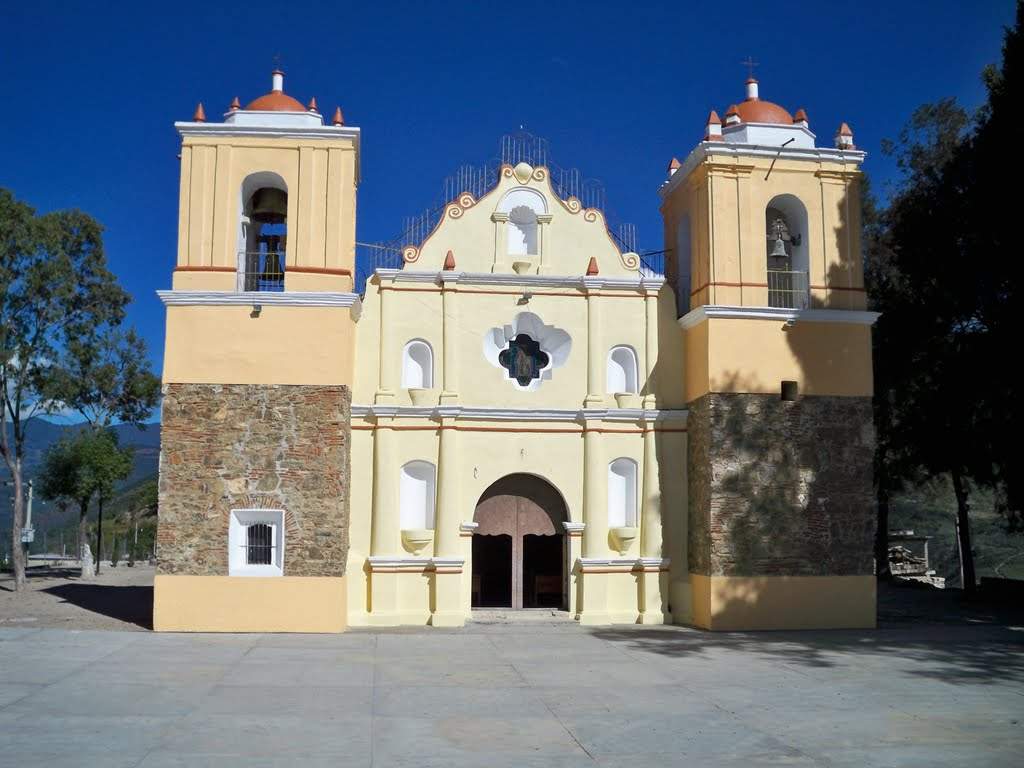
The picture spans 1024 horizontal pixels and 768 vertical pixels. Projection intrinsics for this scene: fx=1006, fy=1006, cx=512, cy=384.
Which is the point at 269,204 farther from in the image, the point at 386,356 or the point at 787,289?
the point at 787,289

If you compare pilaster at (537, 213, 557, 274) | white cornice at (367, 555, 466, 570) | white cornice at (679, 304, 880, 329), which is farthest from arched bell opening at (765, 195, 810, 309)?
white cornice at (367, 555, 466, 570)

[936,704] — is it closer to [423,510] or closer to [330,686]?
[330,686]

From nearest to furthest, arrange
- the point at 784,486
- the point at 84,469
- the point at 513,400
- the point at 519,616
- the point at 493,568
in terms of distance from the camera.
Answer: the point at 784,486 < the point at 519,616 < the point at 513,400 < the point at 493,568 < the point at 84,469

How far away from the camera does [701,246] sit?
1808 cm

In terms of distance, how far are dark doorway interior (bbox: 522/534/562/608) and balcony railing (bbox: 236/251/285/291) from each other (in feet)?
21.2

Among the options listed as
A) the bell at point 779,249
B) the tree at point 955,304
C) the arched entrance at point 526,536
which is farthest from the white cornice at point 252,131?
the tree at point 955,304

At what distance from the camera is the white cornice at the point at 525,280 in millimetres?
18172

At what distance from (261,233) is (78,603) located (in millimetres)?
8358

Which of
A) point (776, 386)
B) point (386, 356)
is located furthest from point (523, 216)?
point (776, 386)

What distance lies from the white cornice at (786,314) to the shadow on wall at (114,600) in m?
10.7

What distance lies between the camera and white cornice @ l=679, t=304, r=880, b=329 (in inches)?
688

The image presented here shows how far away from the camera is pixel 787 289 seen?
18.7m

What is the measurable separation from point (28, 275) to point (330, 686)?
17576 mm

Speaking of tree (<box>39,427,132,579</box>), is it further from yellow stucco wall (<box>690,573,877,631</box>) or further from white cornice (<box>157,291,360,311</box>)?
yellow stucco wall (<box>690,573,877,631</box>)
